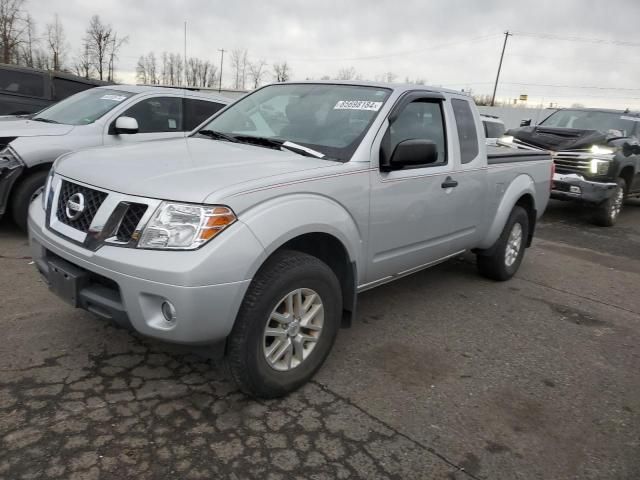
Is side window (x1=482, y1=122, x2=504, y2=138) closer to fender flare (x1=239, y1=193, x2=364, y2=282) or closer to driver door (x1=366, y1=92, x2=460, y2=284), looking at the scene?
driver door (x1=366, y1=92, x2=460, y2=284)

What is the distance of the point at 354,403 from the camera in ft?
9.62

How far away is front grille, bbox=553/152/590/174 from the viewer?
8.73 m

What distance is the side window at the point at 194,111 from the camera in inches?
265

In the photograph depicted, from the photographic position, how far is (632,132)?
1016 cm

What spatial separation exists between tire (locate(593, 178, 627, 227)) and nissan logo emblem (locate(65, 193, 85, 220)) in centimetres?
860

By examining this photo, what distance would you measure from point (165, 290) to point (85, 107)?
485cm

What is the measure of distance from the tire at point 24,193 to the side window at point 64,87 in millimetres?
4568

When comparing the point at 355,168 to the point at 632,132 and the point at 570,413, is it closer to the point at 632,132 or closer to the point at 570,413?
the point at 570,413

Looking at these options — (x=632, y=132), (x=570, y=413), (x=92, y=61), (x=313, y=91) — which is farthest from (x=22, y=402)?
(x=92, y=61)

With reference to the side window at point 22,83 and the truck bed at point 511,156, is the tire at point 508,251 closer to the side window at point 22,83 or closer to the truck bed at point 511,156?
the truck bed at point 511,156

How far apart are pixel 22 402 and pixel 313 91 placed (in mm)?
2761

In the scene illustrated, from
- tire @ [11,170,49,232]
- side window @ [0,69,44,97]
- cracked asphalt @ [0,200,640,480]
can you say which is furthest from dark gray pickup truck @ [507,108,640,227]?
side window @ [0,69,44,97]

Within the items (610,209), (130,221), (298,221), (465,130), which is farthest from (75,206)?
(610,209)

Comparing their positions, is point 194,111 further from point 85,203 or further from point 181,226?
point 181,226
